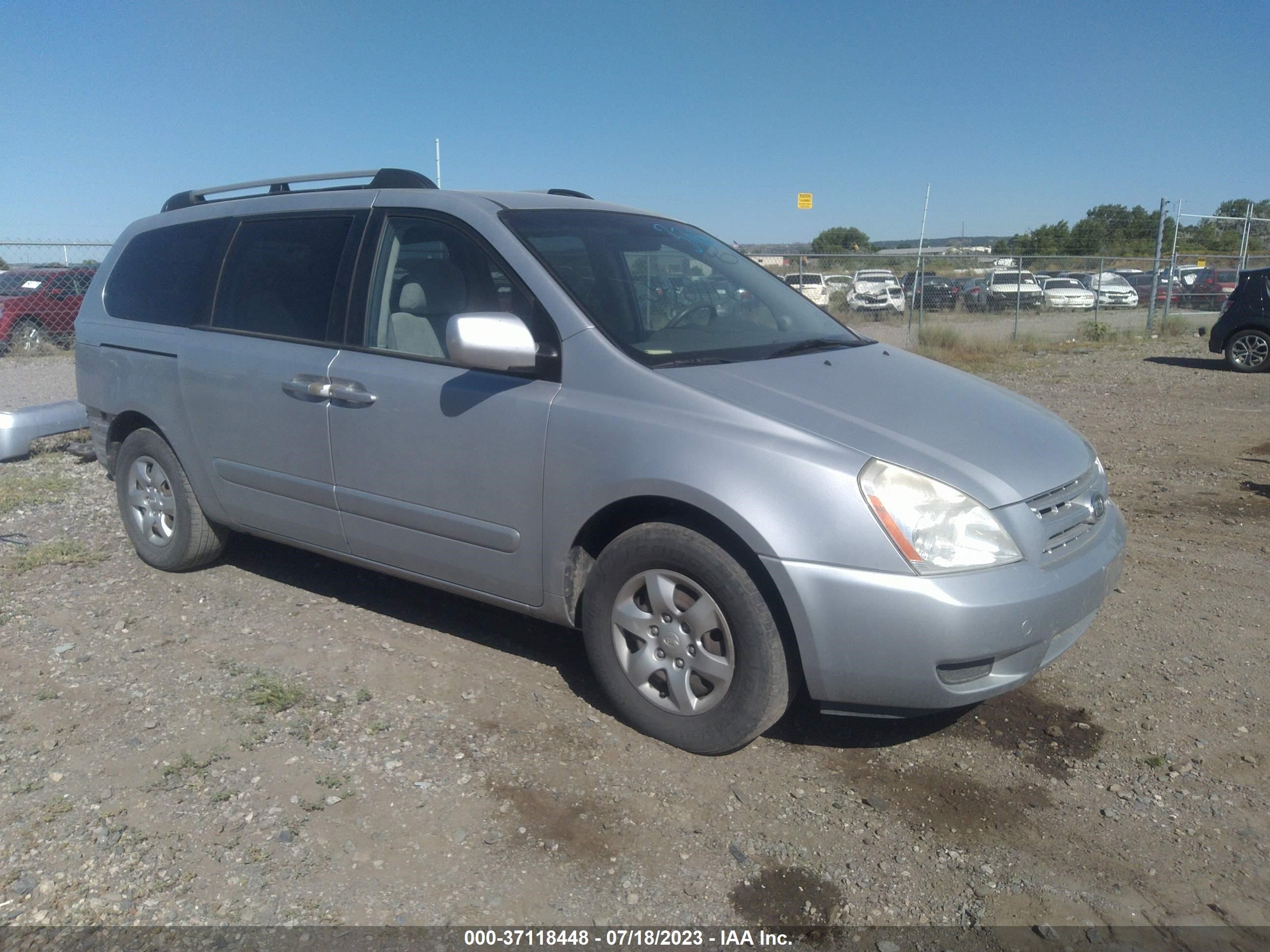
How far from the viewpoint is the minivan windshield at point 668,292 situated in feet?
12.0

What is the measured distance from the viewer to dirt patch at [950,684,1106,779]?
342 cm

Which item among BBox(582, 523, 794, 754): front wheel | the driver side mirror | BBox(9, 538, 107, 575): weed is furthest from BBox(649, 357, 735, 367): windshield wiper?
BBox(9, 538, 107, 575): weed

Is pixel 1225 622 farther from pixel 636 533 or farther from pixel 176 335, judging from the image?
pixel 176 335

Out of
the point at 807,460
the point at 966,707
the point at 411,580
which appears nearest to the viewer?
the point at 807,460

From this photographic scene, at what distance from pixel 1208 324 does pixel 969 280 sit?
6.72 m

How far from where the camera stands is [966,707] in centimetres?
377

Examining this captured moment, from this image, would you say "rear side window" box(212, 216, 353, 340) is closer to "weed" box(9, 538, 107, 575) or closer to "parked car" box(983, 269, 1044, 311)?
"weed" box(9, 538, 107, 575)

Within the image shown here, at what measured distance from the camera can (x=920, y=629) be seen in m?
2.89

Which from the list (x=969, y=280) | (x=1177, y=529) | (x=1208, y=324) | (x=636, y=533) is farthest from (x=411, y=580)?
(x=969, y=280)

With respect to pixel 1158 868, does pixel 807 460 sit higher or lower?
higher

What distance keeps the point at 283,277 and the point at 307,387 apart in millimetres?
650

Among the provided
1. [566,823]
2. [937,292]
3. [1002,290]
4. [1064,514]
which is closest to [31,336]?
[566,823]

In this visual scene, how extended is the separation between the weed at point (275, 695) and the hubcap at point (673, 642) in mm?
1280

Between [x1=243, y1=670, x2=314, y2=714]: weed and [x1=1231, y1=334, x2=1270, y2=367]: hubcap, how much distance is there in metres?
14.4
